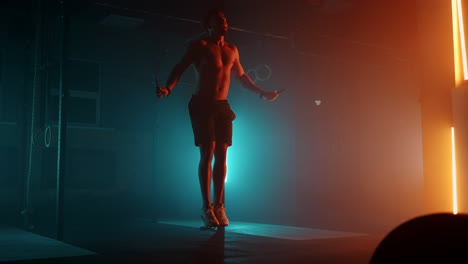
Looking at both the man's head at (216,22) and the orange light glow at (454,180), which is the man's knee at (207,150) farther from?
the orange light glow at (454,180)

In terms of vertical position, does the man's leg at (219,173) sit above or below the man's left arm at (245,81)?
below

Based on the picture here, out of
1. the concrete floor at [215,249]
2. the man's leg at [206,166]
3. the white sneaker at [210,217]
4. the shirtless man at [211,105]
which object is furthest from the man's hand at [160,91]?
the concrete floor at [215,249]

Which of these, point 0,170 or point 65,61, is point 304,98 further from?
point 65,61

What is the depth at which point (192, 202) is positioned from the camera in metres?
9.11

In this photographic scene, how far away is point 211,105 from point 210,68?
0.93 ft

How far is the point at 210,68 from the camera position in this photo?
368 centimetres

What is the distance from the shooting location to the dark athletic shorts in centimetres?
363

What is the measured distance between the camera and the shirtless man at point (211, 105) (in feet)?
11.9

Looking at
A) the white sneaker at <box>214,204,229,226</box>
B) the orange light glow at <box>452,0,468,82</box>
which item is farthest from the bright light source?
the white sneaker at <box>214,204,229,226</box>

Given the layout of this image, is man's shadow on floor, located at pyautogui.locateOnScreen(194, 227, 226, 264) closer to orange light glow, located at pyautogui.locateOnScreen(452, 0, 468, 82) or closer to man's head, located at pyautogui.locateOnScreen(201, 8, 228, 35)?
man's head, located at pyautogui.locateOnScreen(201, 8, 228, 35)

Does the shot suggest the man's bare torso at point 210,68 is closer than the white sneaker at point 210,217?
No

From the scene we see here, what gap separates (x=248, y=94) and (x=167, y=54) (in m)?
1.70

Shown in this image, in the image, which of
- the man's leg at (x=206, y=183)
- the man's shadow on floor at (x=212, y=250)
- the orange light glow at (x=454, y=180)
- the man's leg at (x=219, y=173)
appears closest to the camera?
the man's shadow on floor at (x=212, y=250)

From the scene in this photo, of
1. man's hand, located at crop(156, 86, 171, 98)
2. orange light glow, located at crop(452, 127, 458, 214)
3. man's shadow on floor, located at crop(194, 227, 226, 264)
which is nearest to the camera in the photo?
man's shadow on floor, located at crop(194, 227, 226, 264)
